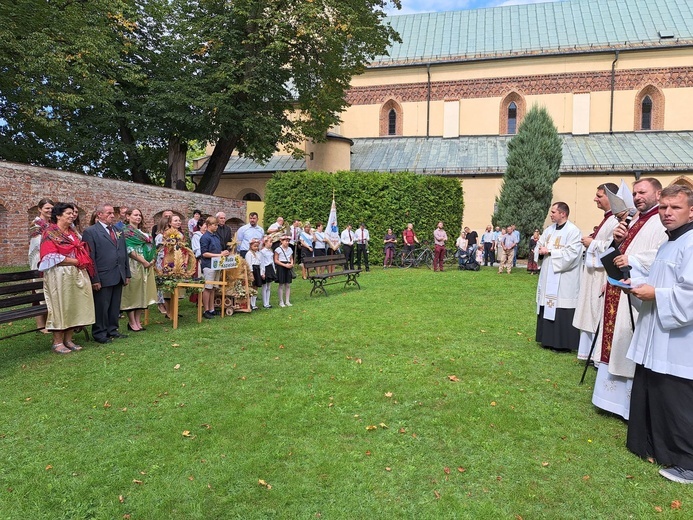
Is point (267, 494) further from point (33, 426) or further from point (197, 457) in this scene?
point (33, 426)

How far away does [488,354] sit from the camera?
21.7 feet

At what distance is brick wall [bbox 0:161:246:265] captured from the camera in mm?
13445

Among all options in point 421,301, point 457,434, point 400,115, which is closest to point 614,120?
point 400,115

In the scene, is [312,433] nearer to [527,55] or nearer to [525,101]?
[525,101]

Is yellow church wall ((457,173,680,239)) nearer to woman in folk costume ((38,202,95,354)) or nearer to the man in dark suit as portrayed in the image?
the man in dark suit

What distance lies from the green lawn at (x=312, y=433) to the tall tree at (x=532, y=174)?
16.4 meters

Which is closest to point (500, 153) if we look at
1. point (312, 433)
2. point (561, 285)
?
point (561, 285)

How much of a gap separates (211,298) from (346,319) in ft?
9.23

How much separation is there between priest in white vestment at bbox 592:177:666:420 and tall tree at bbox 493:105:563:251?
18.7m

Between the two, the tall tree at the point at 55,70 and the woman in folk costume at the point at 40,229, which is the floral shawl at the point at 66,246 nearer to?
the woman in folk costume at the point at 40,229

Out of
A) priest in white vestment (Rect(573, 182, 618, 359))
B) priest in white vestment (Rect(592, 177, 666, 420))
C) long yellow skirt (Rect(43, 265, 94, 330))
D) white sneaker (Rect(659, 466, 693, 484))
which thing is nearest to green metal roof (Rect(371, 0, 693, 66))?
priest in white vestment (Rect(573, 182, 618, 359))

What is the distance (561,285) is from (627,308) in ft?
8.39

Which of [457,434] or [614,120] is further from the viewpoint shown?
[614,120]

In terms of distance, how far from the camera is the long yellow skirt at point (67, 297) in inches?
249
